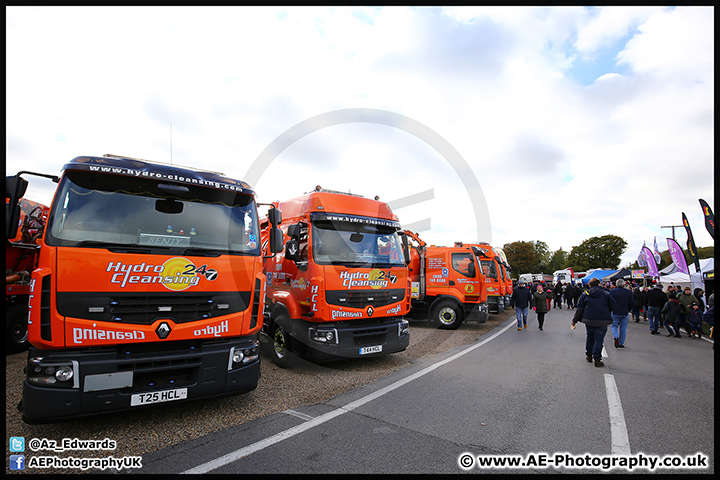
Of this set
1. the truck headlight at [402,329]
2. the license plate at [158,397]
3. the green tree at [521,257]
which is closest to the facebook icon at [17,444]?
the license plate at [158,397]

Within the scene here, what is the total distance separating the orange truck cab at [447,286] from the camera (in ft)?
41.6

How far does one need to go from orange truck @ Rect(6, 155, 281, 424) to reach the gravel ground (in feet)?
1.14

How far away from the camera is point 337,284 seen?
6383mm

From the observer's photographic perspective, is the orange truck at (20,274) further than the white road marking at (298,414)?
Yes

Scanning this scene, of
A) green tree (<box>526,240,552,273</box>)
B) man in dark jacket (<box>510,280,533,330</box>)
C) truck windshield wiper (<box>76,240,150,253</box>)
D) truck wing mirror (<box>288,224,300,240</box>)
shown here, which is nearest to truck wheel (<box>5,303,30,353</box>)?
truck windshield wiper (<box>76,240,150,253</box>)

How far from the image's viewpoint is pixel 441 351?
8617 millimetres

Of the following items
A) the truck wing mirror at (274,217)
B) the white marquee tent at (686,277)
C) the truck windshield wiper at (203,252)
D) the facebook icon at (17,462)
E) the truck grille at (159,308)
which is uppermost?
the truck wing mirror at (274,217)

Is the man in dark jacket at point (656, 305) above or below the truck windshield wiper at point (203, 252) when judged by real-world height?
below

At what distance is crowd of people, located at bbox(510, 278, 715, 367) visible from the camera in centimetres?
720

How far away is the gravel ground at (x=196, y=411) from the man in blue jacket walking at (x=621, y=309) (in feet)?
19.3

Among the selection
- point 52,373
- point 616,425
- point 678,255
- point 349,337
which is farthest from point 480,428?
point 678,255

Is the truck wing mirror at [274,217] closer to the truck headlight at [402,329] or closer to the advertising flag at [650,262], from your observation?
the truck headlight at [402,329]

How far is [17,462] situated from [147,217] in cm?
254

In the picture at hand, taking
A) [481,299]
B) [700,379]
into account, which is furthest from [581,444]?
[481,299]
